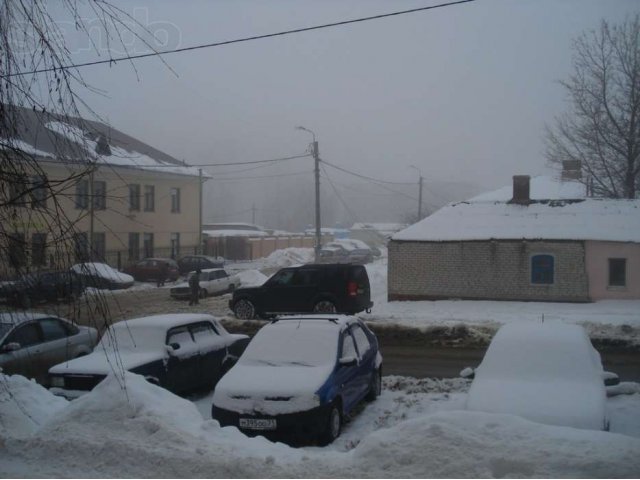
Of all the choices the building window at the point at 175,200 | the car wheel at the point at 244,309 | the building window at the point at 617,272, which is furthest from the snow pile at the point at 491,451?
the building window at the point at 175,200

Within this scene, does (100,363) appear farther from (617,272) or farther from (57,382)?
(617,272)

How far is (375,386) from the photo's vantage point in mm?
10305

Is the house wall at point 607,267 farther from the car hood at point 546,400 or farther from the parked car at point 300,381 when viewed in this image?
the car hood at point 546,400

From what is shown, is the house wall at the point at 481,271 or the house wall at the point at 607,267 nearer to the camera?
the house wall at the point at 607,267

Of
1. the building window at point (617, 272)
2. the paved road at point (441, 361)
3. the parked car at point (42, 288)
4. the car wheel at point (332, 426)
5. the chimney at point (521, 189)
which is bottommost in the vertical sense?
the paved road at point (441, 361)

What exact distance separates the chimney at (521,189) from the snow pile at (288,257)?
25.1 m

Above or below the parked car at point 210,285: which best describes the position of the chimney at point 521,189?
above

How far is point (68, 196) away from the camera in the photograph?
228 inches

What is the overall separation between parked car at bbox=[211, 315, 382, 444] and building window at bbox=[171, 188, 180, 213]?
33.8m

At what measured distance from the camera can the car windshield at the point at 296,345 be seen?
29.0 ft

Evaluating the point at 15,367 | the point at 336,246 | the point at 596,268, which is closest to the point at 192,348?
the point at 15,367

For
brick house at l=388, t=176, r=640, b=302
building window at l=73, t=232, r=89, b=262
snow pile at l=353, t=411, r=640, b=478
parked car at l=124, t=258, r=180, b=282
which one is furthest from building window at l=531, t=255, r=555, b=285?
parked car at l=124, t=258, r=180, b=282

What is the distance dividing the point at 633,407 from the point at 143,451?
6.80m

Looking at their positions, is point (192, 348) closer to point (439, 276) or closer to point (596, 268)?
point (439, 276)
